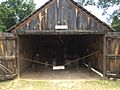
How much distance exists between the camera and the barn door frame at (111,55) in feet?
42.9

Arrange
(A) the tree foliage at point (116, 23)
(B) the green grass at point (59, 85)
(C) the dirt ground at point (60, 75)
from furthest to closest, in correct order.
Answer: (A) the tree foliage at point (116, 23)
(C) the dirt ground at point (60, 75)
(B) the green grass at point (59, 85)

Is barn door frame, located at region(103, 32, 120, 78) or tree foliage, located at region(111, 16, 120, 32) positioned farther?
tree foliage, located at region(111, 16, 120, 32)

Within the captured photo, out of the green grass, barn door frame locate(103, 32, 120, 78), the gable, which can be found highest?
the gable

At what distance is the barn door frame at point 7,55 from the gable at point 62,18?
2.06 feet

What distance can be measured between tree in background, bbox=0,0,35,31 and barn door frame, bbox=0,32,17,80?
19847mm

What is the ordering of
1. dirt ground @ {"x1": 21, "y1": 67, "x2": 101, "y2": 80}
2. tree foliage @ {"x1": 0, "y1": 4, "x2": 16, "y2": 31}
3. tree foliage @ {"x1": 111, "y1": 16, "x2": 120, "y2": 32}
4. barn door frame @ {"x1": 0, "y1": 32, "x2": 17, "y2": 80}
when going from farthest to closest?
tree foliage @ {"x1": 0, "y1": 4, "x2": 16, "y2": 31}, tree foliage @ {"x1": 111, "y1": 16, "x2": 120, "y2": 32}, dirt ground @ {"x1": 21, "y1": 67, "x2": 101, "y2": 80}, barn door frame @ {"x1": 0, "y1": 32, "x2": 17, "y2": 80}

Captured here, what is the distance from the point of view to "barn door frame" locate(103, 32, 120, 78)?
13086mm

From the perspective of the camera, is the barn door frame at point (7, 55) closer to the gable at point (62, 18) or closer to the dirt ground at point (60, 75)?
the gable at point (62, 18)

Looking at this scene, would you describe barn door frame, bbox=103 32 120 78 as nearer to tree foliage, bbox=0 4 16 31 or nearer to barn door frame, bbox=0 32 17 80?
barn door frame, bbox=0 32 17 80

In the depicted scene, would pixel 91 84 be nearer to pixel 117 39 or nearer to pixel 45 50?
pixel 117 39

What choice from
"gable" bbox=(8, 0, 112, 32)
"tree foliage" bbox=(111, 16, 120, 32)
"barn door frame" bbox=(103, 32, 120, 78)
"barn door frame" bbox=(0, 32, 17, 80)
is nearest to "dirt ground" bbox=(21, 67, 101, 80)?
"barn door frame" bbox=(103, 32, 120, 78)

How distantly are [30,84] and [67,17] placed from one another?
438 cm

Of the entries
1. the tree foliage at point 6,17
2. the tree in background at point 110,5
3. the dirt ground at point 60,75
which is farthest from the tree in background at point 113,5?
the dirt ground at point 60,75

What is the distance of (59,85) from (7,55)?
3.45 meters
